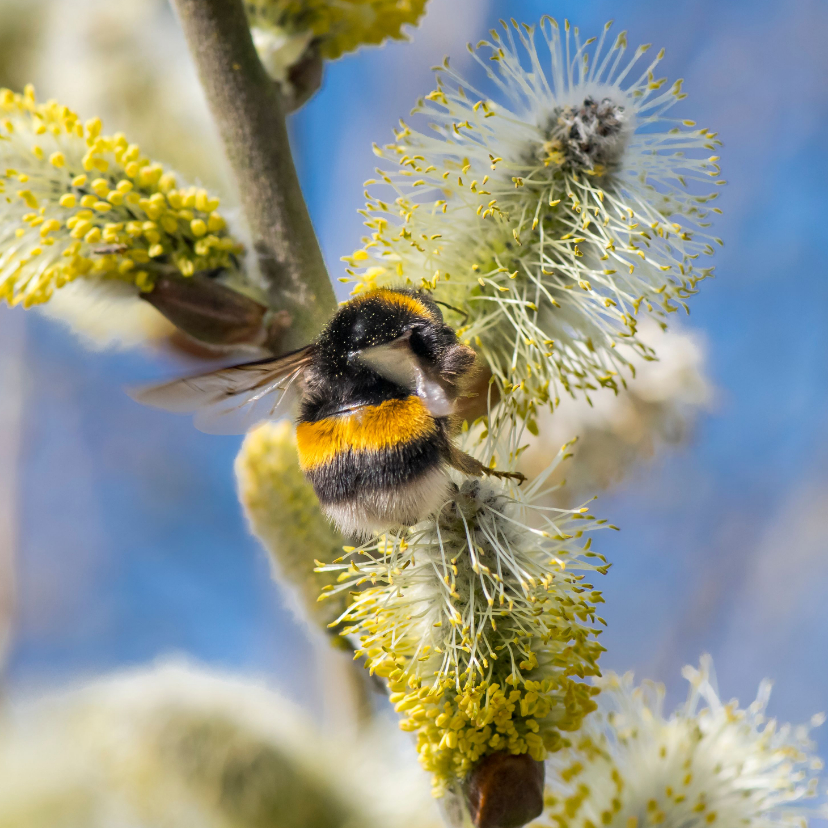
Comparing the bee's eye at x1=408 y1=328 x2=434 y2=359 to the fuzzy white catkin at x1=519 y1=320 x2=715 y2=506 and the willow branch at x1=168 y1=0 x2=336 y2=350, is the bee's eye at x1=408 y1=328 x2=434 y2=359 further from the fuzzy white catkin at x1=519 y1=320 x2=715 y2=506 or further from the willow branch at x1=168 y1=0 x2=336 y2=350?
the fuzzy white catkin at x1=519 y1=320 x2=715 y2=506

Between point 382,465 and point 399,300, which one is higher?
point 399,300

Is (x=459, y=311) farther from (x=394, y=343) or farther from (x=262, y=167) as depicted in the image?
(x=262, y=167)

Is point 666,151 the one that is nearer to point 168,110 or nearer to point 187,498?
point 168,110

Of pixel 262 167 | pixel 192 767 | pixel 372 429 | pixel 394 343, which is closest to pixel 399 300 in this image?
pixel 394 343

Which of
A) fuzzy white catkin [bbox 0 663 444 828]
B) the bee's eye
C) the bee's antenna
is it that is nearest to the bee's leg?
the bee's eye

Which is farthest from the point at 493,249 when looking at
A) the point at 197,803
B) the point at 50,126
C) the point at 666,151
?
the point at 197,803
